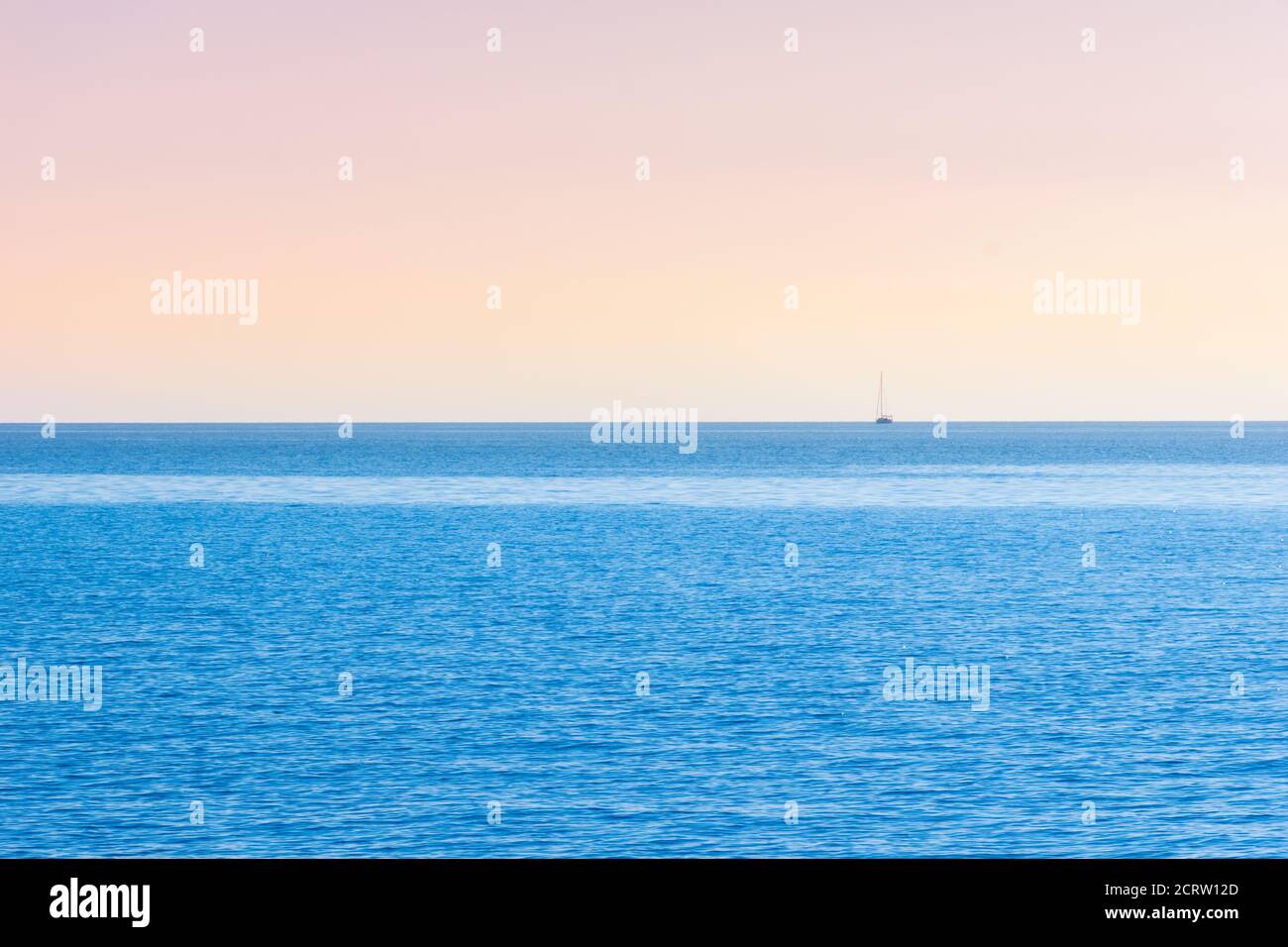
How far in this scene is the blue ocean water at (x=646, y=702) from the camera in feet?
100

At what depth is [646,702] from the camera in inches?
1721

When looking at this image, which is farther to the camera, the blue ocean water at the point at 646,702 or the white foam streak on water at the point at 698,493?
the white foam streak on water at the point at 698,493

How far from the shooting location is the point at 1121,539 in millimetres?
107188

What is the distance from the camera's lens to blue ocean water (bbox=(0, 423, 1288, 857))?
1201 inches
